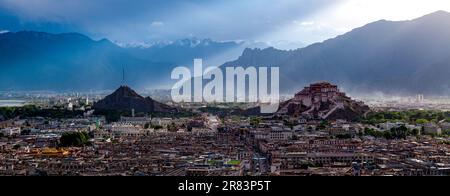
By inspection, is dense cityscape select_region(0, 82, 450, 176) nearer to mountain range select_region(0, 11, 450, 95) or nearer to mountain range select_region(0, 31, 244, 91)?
mountain range select_region(0, 11, 450, 95)

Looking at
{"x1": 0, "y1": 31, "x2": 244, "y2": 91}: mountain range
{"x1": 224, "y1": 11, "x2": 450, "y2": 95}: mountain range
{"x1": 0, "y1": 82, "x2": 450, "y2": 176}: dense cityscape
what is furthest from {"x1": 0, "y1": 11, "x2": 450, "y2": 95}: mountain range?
{"x1": 0, "y1": 82, "x2": 450, "y2": 176}: dense cityscape

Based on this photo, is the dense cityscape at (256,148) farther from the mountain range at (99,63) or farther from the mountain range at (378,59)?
the mountain range at (99,63)

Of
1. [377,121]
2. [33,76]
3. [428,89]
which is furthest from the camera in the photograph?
[33,76]

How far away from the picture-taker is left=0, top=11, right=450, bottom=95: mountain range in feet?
179

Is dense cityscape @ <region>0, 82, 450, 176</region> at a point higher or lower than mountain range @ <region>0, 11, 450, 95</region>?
lower

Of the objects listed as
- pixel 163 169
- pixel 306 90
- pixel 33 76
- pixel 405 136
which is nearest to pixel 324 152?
pixel 163 169

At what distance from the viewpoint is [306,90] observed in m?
29.0

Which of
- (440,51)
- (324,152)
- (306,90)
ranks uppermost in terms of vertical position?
(440,51)

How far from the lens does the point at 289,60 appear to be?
217 feet

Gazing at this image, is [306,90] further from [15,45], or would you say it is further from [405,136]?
[15,45]

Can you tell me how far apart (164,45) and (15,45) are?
33.3 m

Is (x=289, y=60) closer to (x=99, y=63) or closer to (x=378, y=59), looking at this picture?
(x=378, y=59)
